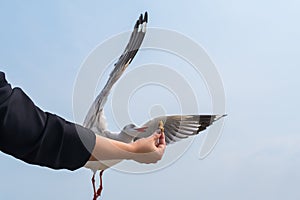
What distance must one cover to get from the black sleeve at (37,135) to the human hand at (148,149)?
0.13 meters

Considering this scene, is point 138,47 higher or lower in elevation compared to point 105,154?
higher

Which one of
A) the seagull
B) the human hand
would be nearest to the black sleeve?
the human hand

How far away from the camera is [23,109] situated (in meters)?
0.77

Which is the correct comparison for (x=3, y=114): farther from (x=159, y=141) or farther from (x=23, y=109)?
(x=159, y=141)

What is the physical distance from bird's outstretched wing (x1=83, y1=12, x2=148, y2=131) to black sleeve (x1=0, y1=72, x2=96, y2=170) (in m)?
3.43

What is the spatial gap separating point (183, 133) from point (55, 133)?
11.6ft

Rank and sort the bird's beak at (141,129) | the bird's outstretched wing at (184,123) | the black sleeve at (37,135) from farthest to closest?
the bird's outstretched wing at (184,123)
the bird's beak at (141,129)
the black sleeve at (37,135)

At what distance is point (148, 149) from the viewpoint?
3.19 ft

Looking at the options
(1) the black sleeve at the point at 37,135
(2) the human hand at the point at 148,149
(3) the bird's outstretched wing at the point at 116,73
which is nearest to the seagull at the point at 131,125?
(3) the bird's outstretched wing at the point at 116,73

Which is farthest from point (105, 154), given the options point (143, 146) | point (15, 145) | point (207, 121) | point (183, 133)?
point (207, 121)

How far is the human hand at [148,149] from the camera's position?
3.17 ft

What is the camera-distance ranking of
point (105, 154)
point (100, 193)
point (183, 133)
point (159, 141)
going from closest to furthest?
point (105, 154), point (159, 141), point (183, 133), point (100, 193)

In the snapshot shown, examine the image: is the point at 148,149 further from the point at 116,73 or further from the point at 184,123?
the point at 184,123

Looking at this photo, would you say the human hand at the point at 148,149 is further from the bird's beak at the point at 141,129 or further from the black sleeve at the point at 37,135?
the bird's beak at the point at 141,129
